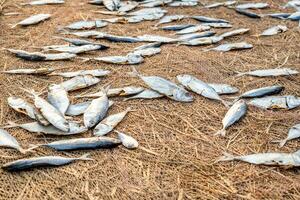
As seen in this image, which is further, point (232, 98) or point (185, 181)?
point (232, 98)

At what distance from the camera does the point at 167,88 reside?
342cm

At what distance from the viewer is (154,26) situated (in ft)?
16.4

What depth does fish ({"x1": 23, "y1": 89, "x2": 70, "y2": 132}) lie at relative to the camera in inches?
112

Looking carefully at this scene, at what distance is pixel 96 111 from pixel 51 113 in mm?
321

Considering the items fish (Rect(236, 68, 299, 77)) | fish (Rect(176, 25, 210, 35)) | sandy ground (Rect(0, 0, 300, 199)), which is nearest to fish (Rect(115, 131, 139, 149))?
sandy ground (Rect(0, 0, 300, 199))

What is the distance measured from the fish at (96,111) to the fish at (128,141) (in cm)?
25

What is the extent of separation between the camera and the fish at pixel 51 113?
9.36 ft

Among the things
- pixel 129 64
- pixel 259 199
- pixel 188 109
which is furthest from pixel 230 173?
pixel 129 64

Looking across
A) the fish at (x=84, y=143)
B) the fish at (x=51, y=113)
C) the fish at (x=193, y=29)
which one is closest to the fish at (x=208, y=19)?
the fish at (x=193, y=29)

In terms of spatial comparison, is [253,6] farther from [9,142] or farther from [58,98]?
[9,142]

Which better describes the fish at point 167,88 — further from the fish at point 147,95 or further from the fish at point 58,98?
the fish at point 58,98

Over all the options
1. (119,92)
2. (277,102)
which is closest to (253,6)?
(277,102)

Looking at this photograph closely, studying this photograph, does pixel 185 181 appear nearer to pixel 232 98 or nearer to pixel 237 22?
pixel 232 98

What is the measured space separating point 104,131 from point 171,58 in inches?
58.9
